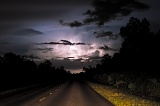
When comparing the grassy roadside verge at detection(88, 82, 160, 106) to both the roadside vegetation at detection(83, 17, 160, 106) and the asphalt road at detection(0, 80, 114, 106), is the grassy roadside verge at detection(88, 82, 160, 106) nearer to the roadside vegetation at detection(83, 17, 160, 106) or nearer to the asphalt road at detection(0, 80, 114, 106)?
the asphalt road at detection(0, 80, 114, 106)

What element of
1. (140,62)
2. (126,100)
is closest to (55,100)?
(126,100)

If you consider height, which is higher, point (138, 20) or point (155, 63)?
point (138, 20)

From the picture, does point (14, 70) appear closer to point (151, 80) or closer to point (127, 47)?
point (127, 47)

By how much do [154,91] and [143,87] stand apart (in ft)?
8.25

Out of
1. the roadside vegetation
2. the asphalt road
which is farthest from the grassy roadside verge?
the roadside vegetation

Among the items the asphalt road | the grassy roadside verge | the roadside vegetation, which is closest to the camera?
the asphalt road

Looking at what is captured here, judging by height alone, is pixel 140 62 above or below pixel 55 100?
above

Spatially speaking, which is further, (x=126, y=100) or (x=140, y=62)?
(x=140, y=62)

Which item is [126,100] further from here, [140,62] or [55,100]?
[140,62]

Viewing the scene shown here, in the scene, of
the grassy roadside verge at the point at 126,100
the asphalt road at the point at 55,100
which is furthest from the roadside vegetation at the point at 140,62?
the asphalt road at the point at 55,100

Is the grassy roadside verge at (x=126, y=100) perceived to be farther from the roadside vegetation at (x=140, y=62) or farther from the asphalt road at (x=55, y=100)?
the roadside vegetation at (x=140, y=62)

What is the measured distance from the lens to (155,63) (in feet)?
139

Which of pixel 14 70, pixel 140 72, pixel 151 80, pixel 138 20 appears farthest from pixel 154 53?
pixel 14 70

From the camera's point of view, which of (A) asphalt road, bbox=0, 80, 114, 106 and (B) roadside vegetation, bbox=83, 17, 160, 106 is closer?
(A) asphalt road, bbox=0, 80, 114, 106
